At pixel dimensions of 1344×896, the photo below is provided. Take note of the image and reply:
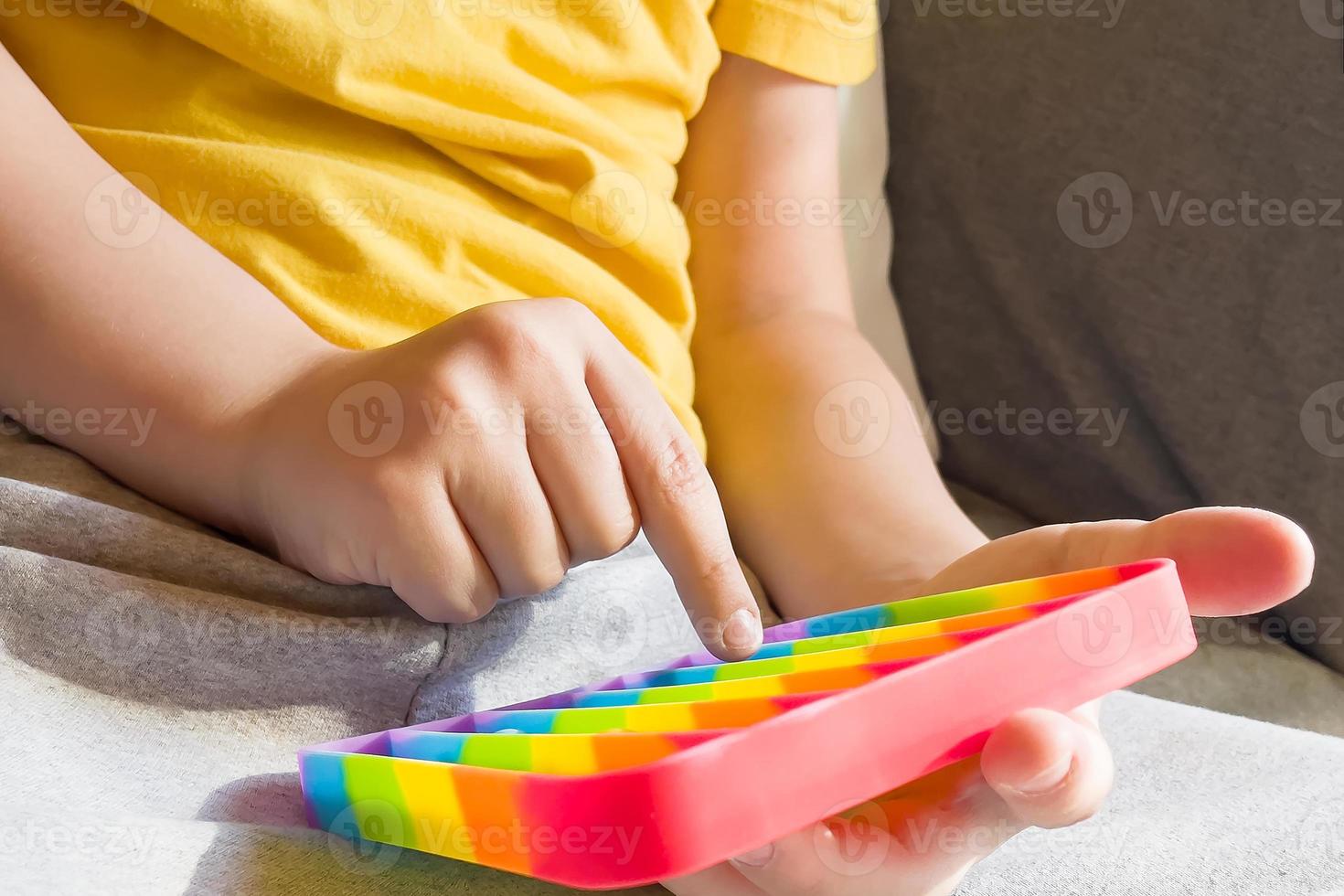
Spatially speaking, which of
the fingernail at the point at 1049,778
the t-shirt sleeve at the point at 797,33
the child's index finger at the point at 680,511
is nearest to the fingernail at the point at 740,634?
the child's index finger at the point at 680,511

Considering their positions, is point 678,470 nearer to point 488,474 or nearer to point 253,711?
point 488,474

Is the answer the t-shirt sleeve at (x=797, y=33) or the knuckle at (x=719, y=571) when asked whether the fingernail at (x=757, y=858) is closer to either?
the knuckle at (x=719, y=571)

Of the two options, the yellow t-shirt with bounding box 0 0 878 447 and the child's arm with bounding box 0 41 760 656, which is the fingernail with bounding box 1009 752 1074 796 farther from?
the yellow t-shirt with bounding box 0 0 878 447

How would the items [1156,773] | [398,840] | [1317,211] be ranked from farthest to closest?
[1317,211]
[1156,773]
[398,840]

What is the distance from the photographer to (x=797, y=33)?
69 centimetres

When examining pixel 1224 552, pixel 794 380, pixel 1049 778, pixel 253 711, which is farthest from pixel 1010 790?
pixel 794 380

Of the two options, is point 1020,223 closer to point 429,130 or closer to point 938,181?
point 938,181

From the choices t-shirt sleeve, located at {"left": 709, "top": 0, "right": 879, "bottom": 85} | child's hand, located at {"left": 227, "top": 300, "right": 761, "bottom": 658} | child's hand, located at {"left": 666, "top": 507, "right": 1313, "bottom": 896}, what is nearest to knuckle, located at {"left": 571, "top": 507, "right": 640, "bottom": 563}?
child's hand, located at {"left": 227, "top": 300, "right": 761, "bottom": 658}

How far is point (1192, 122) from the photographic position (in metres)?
0.71

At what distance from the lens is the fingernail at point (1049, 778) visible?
0.95ft

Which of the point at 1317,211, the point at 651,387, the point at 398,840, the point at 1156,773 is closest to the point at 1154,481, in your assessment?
the point at 1317,211

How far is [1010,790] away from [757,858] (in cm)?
7

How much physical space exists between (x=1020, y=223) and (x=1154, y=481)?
0.63 feet

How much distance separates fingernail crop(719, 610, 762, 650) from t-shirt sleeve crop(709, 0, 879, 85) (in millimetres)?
423
